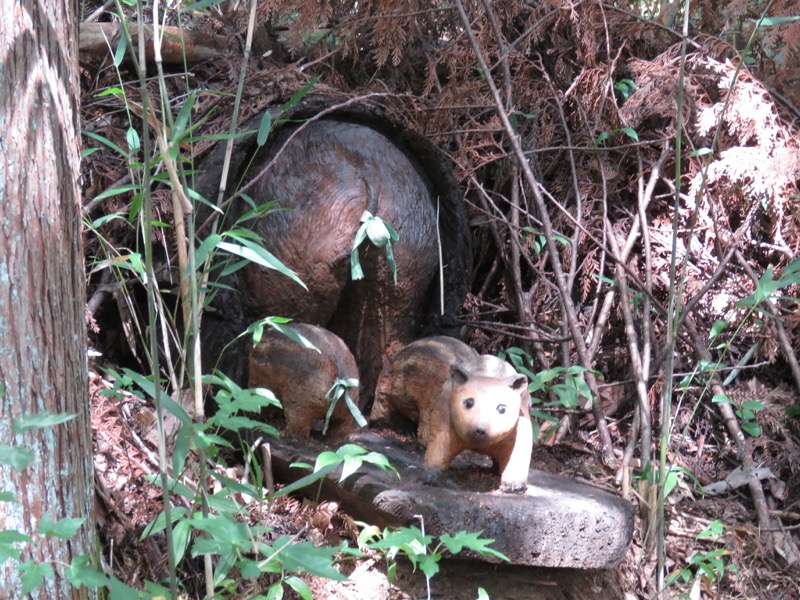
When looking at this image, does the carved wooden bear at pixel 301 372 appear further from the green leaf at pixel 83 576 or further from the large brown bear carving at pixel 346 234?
the green leaf at pixel 83 576

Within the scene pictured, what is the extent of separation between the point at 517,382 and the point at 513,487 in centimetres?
33

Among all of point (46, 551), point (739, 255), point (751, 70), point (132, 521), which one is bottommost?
point (132, 521)

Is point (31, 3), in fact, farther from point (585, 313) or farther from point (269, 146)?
point (585, 313)

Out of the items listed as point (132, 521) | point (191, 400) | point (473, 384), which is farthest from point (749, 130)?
point (132, 521)

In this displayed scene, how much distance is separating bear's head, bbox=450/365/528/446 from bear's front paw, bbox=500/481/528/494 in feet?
0.55

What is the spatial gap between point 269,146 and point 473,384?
138cm

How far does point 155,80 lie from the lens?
404 centimetres

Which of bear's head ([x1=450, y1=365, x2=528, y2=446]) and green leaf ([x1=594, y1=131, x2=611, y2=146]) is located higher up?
green leaf ([x1=594, y1=131, x2=611, y2=146])

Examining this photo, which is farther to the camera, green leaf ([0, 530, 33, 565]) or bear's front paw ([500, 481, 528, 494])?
bear's front paw ([500, 481, 528, 494])

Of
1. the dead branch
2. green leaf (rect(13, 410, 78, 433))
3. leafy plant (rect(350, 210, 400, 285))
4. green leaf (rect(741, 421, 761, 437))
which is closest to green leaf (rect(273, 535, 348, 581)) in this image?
green leaf (rect(13, 410, 78, 433))

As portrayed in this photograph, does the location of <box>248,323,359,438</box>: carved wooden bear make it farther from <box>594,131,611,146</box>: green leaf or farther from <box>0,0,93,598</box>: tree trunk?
<box>594,131,611,146</box>: green leaf

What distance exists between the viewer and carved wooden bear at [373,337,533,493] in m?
2.67

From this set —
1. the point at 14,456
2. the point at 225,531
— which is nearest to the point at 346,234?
the point at 225,531

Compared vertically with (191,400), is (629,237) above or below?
above
